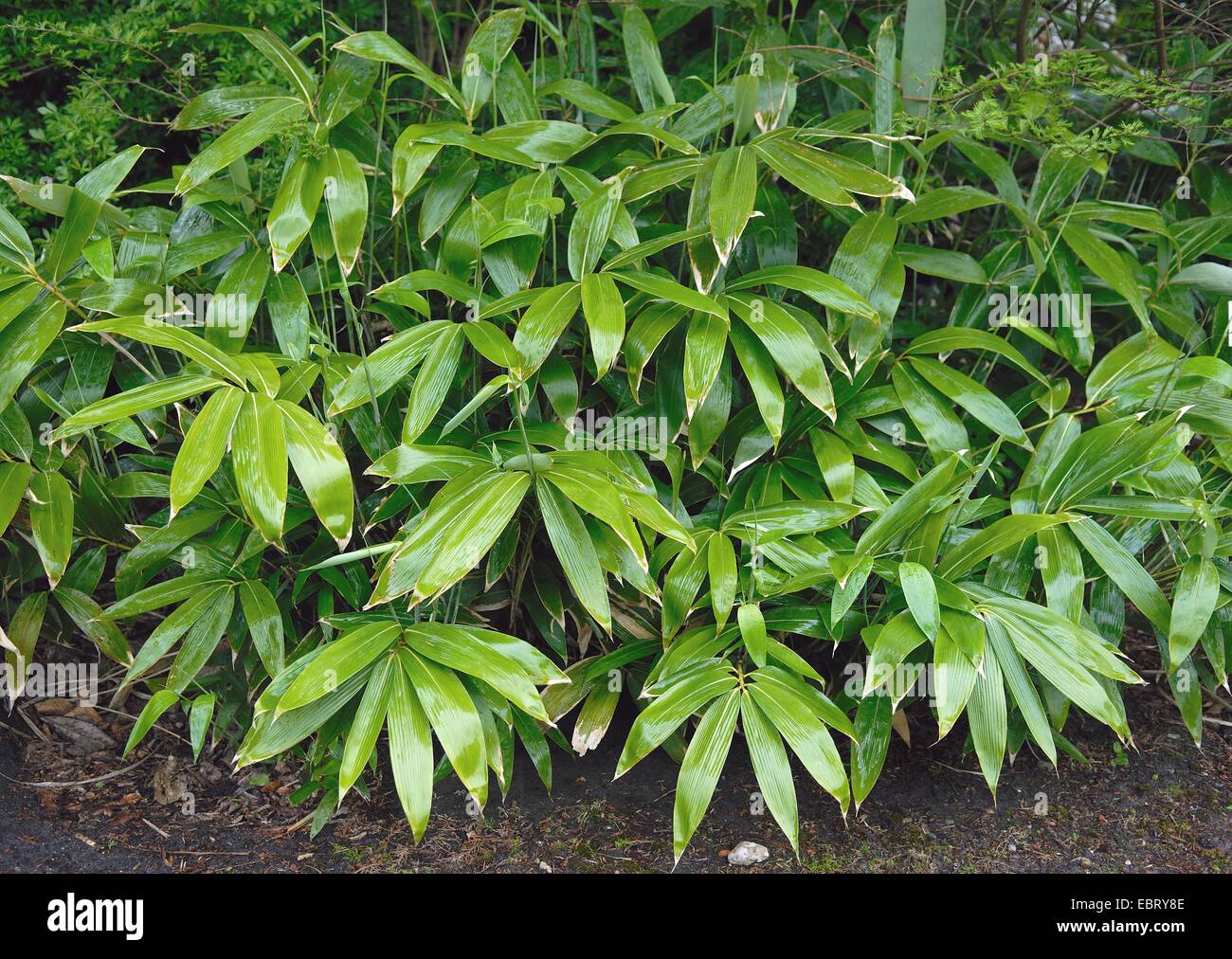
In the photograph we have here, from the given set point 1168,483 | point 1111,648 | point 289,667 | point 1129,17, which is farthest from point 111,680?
point 1129,17

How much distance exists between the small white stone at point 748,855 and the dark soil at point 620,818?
0.02 m

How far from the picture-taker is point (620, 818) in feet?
6.73

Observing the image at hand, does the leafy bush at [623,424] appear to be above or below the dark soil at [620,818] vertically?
above

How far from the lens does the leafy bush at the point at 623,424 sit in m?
1.65

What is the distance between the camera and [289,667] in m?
1.69

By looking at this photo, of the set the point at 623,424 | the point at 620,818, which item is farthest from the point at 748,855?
the point at 623,424

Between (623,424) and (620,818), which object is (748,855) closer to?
(620,818)

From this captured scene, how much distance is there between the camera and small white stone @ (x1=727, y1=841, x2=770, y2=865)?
6.42 feet

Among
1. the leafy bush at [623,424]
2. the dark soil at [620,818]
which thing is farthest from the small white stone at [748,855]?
the leafy bush at [623,424]

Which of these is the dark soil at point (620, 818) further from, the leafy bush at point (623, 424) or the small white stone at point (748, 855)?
the leafy bush at point (623, 424)

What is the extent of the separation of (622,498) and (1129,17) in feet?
6.82

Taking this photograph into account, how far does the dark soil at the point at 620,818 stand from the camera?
196 cm

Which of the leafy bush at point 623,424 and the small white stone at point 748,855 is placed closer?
the leafy bush at point 623,424

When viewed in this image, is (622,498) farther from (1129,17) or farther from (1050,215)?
(1129,17)
